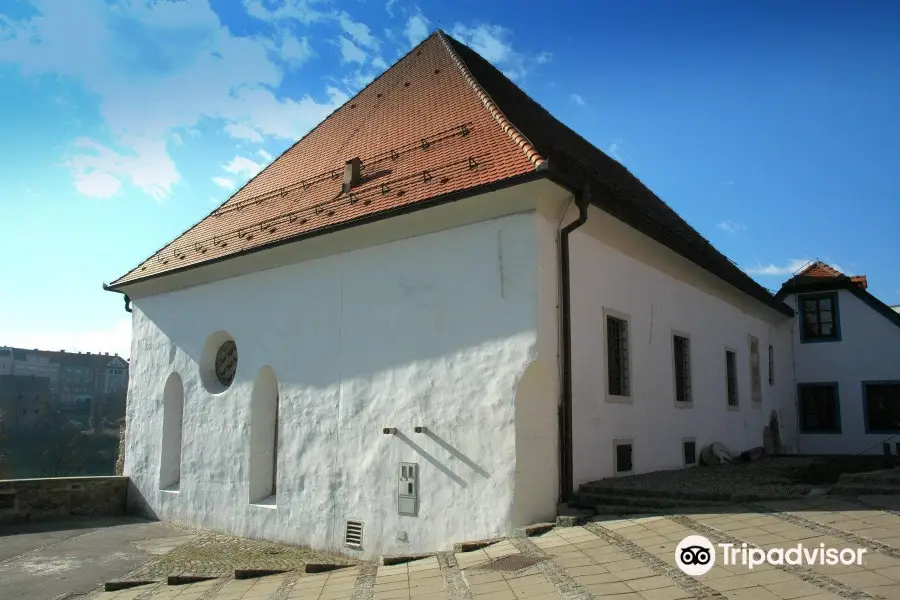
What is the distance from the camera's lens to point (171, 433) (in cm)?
1368

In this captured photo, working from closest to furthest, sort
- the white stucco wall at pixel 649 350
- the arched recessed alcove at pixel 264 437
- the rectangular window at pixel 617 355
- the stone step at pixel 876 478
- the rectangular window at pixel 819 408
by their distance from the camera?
the stone step at pixel 876 478, the white stucco wall at pixel 649 350, the rectangular window at pixel 617 355, the arched recessed alcove at pixel 264 437, the rectangular window at pixel 819 408

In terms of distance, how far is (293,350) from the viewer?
11211 millimetres

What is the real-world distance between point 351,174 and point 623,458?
6059 mm

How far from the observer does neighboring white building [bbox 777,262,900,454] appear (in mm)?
19312

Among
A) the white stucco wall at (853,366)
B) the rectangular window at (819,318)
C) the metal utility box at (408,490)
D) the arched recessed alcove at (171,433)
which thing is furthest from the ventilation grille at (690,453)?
the rectangular window at (819,318)

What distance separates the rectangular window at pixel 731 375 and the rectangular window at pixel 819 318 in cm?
687

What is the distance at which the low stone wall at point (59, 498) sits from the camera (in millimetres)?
12648

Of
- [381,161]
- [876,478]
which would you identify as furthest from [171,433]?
[876,478]

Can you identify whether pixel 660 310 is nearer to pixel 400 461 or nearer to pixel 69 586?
pixel 400 461

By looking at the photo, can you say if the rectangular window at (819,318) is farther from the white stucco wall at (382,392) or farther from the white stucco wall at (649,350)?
the white stucco wall at (382,392)

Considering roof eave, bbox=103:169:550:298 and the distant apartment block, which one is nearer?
roof eave, bbox=103:169:550:298

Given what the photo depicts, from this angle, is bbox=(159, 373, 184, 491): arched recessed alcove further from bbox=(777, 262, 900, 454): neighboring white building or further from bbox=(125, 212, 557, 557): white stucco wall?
bbox=(777, 262, 900, 454): neighboring white building

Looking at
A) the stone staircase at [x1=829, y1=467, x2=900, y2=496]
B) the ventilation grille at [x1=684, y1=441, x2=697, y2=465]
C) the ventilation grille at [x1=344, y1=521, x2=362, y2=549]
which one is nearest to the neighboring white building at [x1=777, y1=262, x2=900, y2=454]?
the ventilation grille at [x1=684, y1=441, x2=697, y2=465]

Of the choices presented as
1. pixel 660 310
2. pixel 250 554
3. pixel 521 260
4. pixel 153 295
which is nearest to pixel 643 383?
pixel 660 310
